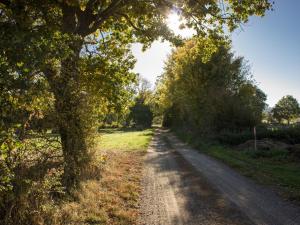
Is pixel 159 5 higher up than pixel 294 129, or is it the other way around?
pixel 159 5

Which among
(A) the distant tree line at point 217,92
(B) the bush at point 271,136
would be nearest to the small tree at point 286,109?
(A) the distant tree line at point 217,92

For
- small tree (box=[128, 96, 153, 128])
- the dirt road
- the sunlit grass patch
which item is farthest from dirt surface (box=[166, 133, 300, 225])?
small tree (box=[128, 96, 153, 128])

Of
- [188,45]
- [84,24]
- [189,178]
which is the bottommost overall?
[189,178]

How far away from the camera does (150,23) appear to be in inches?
630

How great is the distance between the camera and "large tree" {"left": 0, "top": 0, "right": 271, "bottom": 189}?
18.9 feet

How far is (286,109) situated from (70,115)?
12683cm

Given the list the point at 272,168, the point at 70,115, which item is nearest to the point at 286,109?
the point at 272,168

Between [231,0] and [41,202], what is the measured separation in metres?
11.6

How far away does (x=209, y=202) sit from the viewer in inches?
377

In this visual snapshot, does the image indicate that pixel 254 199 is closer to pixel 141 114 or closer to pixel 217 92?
pixel 217 92

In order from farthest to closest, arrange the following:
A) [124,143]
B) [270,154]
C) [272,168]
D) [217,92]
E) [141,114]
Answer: [141,114]
[124,143]
[217,92]
[270,154]
[272,168]

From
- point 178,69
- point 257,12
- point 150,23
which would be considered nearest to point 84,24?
point 150,23

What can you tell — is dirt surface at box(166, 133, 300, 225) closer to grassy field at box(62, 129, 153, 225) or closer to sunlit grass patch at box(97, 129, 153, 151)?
grassy field at box(62, 129, 153, 225)

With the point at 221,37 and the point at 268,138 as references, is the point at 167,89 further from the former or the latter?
the point at 221,37
